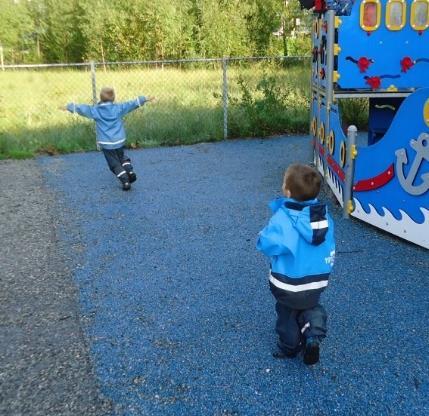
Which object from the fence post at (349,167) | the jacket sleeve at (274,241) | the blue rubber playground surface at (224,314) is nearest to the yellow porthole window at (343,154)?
the fence post at (349,167)

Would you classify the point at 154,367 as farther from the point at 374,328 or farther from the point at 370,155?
the point at 370,155

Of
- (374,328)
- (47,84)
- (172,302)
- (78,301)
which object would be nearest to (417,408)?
(374,328)

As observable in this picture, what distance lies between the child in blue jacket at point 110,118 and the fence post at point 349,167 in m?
2.70

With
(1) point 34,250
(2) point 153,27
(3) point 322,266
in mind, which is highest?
(2) point 153,27

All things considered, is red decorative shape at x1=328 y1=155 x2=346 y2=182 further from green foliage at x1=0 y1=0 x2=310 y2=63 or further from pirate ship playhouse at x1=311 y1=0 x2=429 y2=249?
green foliage at x1=0 y1=0 x2=310 y2=63

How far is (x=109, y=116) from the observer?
20.0 ft

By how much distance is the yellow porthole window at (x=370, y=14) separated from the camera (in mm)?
5184

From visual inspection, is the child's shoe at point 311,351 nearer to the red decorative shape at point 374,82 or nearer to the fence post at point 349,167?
the fence post at point 349,167

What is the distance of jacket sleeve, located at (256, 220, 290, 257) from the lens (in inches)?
89.7

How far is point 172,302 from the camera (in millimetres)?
3312

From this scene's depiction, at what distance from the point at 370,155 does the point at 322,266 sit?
247cm

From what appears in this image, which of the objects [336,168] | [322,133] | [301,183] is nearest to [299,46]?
[322,133]

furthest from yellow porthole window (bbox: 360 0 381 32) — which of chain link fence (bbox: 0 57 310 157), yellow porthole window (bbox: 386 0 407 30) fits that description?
chain link fence (bbox: 0 57 310 157)

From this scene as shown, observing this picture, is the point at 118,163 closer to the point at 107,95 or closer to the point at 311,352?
the point at 107,95
